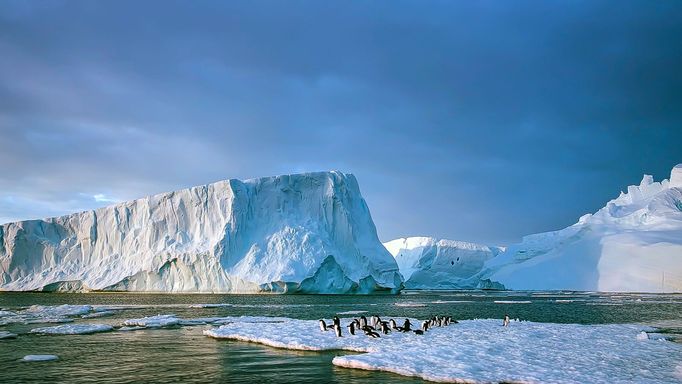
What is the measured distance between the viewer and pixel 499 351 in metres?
12.4

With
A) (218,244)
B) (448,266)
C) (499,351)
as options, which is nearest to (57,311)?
(218,244)

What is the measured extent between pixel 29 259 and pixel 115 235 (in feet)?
31.5

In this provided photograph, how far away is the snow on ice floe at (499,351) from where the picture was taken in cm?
991

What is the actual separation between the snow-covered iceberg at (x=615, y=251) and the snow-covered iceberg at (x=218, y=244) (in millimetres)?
31305

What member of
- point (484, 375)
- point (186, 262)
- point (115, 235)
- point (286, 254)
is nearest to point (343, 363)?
point (484, 375)

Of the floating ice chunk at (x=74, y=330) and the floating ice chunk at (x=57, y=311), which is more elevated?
the floating ice chunk at (x=74, y=330)

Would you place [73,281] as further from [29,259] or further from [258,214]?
[258,214]

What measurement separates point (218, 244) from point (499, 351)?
1353 inches

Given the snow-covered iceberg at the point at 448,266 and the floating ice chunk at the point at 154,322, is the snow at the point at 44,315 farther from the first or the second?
the snow-covered iceberg at the point at 448,266

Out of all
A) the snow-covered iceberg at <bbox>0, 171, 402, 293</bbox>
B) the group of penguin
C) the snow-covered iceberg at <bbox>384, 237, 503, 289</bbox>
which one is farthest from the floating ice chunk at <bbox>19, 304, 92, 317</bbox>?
the snow-covered iceberg at <bbox>384, 237, 503, 289</bbox>

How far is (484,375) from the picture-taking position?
9719 mm

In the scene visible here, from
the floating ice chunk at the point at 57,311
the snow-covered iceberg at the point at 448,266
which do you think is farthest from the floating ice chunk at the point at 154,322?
the snow-covered iceberg at the point at 448,266

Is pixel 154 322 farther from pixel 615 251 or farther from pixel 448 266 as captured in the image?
pixel 448 266

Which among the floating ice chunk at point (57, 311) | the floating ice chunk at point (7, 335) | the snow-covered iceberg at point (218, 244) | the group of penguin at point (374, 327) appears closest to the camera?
the group of penguin at point (374, 327)
